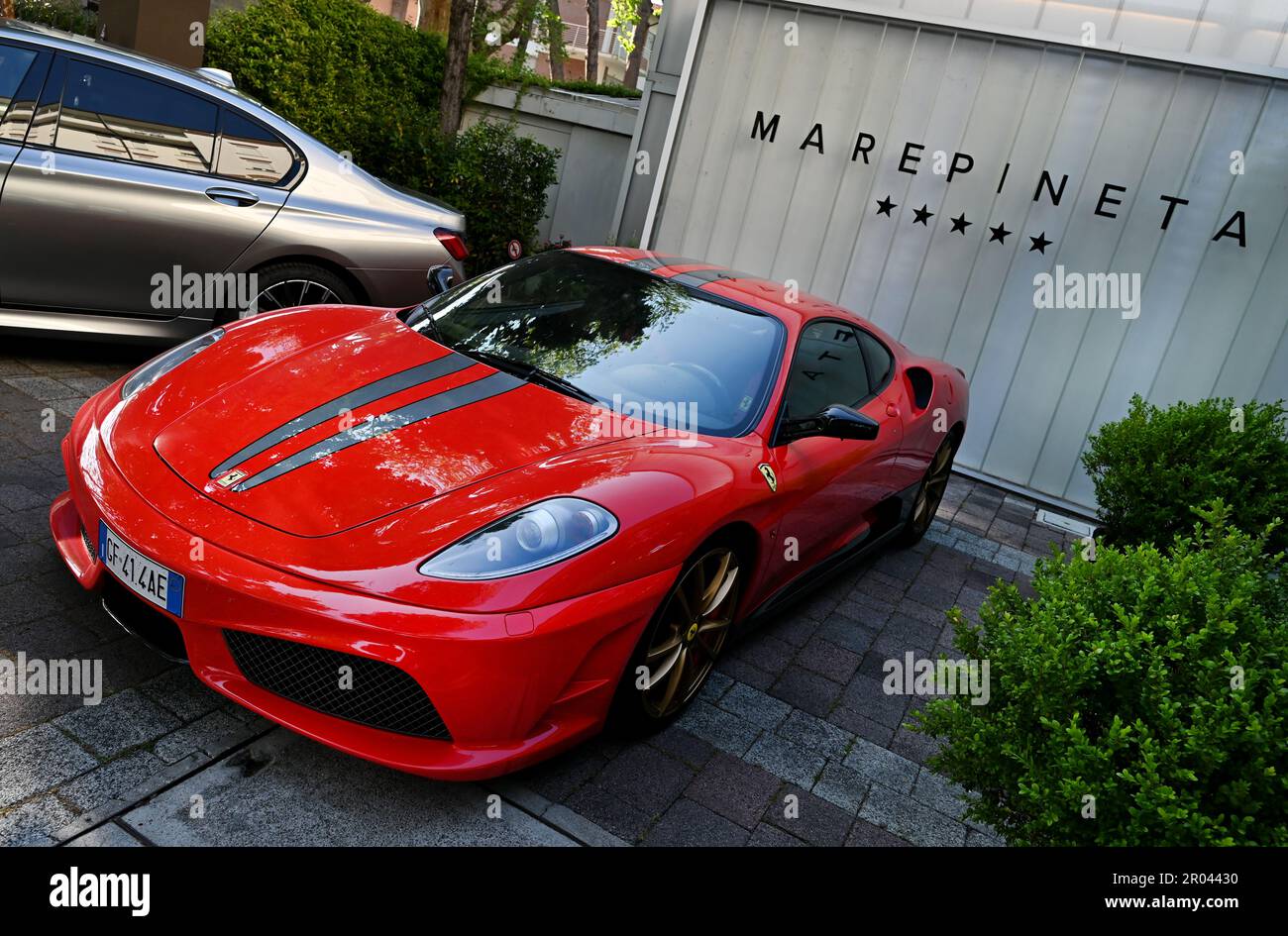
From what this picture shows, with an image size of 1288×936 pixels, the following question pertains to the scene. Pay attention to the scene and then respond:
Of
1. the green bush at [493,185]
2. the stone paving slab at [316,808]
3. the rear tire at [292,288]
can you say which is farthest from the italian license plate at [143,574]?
the green bush at [493,185]

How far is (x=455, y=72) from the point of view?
10.6 metres

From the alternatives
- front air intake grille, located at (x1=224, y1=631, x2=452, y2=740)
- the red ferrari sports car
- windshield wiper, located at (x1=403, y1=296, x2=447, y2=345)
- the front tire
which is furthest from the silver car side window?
the front tire

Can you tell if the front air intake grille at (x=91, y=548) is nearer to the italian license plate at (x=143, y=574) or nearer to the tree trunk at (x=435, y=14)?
the italian license plate at (x=143, y=574)

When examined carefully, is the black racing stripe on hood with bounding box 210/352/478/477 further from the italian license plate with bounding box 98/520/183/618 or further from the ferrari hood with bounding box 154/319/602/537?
the italian license plate with bounding box 98/520/183/618

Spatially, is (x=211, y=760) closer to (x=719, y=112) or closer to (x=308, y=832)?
(x=308, y=832)

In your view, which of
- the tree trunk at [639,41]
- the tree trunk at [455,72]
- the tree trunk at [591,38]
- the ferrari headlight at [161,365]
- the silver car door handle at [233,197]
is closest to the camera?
the ferrari headlight at [161,365]

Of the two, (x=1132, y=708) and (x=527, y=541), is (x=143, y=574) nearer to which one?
(x=527, y=541)

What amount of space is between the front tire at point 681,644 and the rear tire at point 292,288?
306 cm

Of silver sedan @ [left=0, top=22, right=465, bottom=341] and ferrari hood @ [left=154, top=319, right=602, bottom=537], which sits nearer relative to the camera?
ferrari hood @ [left=154, top=319, right=602, bottom=537]

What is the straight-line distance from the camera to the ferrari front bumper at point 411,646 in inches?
99.9

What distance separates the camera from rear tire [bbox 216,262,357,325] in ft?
17.7

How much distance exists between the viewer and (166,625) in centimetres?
280

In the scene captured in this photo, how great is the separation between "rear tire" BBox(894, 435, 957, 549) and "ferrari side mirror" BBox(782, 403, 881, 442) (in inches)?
71.3

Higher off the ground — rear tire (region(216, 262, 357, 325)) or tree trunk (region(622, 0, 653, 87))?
tree trunk (region(622, 0, 653, 87))
